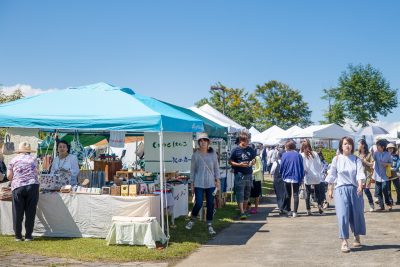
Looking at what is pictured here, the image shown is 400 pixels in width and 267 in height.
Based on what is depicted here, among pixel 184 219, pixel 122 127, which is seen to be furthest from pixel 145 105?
pixel 184 219

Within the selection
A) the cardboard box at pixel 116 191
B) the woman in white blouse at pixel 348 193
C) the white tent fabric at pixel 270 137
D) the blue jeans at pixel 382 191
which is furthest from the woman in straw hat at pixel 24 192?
the white tent fabric at pixel 270 137

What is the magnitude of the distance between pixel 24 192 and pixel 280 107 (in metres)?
56.6

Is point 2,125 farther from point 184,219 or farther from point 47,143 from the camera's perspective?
point 47,143

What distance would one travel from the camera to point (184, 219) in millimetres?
10555

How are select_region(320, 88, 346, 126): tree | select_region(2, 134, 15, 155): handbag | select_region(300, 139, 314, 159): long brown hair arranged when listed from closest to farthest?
select_region(2, 134, 15, 155): handbag
select_region(300, 139, 314, 159): long brown hair
select_region(320, 88, 346, 126): tree

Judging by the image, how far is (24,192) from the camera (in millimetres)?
8023

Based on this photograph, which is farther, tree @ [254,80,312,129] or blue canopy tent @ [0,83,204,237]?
tree @ [254,80,312,129]

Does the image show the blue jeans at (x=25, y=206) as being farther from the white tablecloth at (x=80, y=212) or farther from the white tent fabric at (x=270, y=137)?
the white tent fabric at (x=270, y=137)

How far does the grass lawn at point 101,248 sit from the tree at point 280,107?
5453 cm

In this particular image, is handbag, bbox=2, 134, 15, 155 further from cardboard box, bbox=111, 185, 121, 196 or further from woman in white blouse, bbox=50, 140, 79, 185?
cardboard box, bbox=111, 185, 121, 196

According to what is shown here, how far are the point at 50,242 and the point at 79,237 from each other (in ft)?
1.80

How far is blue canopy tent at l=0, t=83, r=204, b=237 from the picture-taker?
784 centimetres

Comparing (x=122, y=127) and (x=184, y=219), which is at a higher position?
(x=122, y=127)

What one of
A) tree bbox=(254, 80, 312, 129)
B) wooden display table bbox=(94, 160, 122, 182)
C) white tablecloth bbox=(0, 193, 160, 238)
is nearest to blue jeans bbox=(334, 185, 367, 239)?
white tablecloth bbox=(0, 193, 160, 238)
